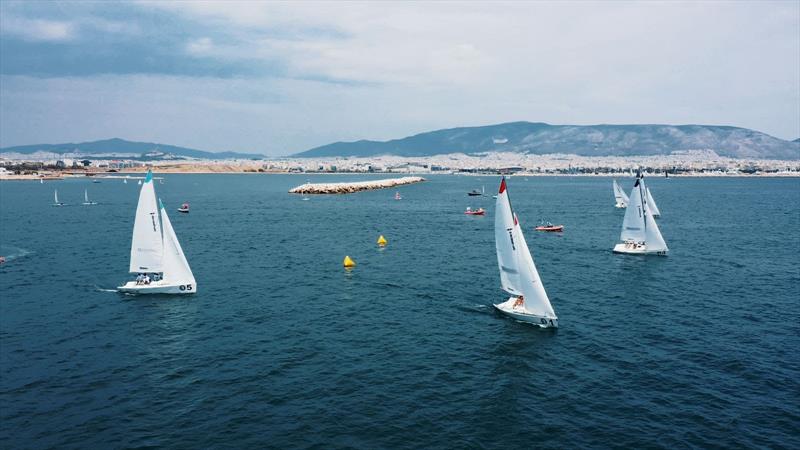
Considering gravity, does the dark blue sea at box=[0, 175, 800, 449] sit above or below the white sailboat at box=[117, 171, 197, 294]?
below

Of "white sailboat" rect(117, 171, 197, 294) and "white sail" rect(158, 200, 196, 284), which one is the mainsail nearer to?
"white sail" rect(158, 200, 196, 284)

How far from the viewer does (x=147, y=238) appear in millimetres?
52062

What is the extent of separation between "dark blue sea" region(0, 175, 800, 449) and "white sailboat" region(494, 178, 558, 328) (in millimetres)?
1259

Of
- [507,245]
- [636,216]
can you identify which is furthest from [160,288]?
[636,216]

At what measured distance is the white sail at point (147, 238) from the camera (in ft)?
171

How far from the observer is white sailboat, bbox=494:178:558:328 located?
42469 millimetres

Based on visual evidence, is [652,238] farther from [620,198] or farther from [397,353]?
[620,198]

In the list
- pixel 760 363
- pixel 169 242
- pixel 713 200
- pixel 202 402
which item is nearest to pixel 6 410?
pixel 202 402

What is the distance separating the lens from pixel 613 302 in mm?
50438

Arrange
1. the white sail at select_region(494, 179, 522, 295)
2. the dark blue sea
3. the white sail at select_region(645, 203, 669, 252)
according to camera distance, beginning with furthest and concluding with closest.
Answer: the white sail at select_region(645, 203, 669, 252), the white sail at select_region(494, 179, 522, 295), the dark blue sea

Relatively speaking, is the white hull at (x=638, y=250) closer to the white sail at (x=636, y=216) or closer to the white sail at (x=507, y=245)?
the white sail at (x=636, y=216)

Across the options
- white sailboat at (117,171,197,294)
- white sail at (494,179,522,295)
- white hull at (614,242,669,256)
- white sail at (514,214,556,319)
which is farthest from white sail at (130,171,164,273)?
white hull at (614,242,669,256)

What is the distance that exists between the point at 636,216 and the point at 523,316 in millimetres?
39575

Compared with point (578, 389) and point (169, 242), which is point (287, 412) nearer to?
point (578, 389)
